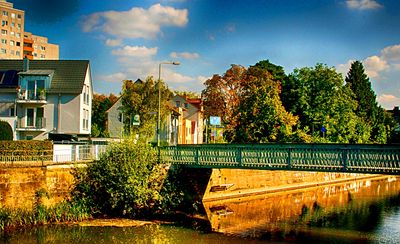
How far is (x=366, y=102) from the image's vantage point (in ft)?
286

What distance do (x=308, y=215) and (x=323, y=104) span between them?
26.8 meters

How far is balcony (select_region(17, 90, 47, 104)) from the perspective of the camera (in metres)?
45.9

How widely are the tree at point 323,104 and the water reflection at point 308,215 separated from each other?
11509 mm

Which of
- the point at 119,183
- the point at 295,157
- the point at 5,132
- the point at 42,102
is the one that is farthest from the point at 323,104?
the point at 5,132

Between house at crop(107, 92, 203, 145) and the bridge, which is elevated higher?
house at crop(107, 92, 203, 145)

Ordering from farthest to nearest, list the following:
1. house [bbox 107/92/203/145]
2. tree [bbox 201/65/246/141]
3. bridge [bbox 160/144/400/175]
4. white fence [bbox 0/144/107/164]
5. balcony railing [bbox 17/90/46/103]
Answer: tree [bbox 201/65/246/141], house [bbox 107/92/203/145], balcony railing [bbox 17/90/46/103], white fence [bbox 0/144/107/164], bridge [bbox 160/144/400/175]

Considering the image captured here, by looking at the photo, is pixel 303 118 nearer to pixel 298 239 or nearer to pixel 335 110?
pixel 335 110

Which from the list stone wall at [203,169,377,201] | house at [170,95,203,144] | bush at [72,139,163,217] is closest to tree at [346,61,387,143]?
house at [170,95,203,144]

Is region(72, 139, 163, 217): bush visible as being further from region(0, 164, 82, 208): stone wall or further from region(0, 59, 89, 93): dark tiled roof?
region(0, 59, 89, 93): dark tiled roof

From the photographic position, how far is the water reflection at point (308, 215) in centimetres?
2817

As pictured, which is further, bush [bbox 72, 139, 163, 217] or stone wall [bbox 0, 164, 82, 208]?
bush [bbox 72, 139, 163, 217]

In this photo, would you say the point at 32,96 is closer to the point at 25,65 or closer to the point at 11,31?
A: the point at 25,65

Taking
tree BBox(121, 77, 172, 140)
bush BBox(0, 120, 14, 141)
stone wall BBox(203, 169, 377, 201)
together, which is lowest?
stone wall BBox(203, 169, 377, 201)

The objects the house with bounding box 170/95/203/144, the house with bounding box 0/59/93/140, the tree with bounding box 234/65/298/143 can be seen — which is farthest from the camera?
the house with bounding box 170/95/203/144
